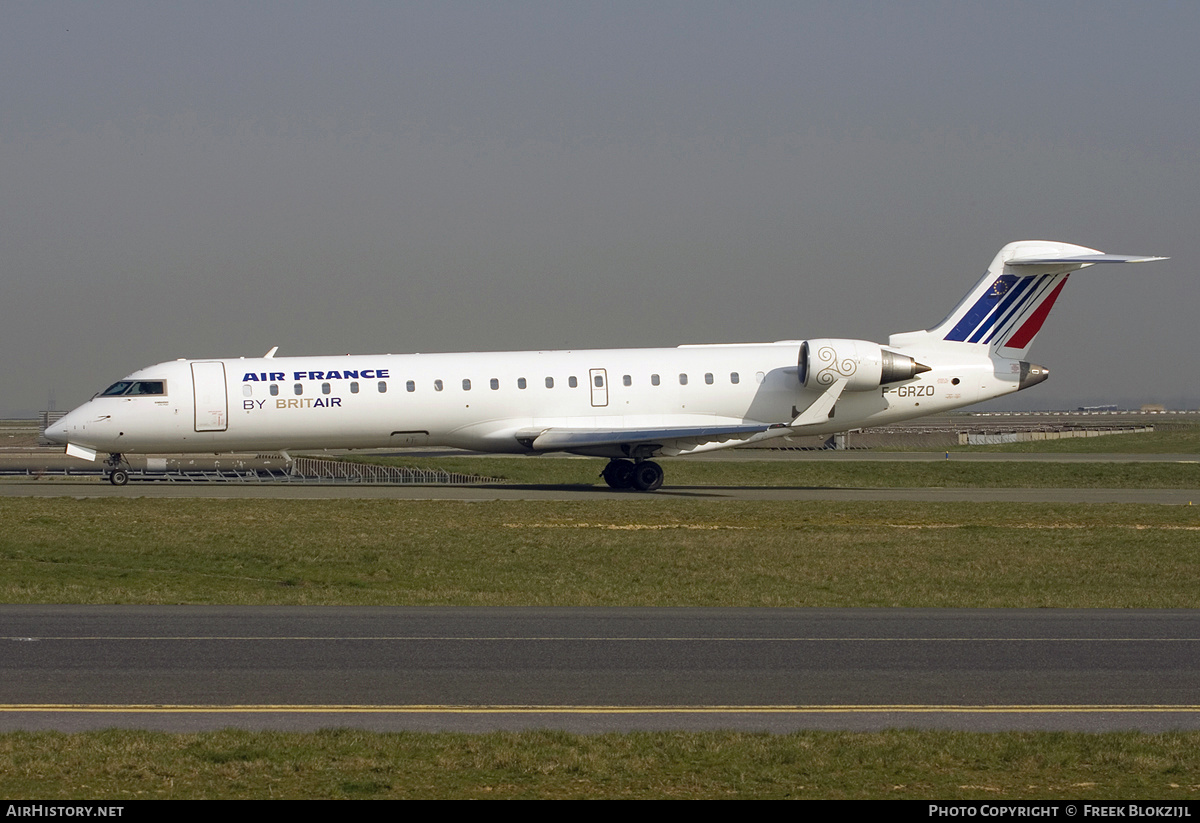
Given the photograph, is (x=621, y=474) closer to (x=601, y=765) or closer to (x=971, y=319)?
(x=971, y=319)

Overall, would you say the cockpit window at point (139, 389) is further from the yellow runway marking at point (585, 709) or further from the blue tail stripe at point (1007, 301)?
the yellow runway marking at point (585, 709)

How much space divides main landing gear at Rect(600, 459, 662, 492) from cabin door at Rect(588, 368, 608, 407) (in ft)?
5.94

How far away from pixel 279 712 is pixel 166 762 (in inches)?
59.5

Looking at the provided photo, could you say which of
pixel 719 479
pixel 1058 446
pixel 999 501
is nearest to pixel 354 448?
pixel 719 479

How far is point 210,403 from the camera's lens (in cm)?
3053

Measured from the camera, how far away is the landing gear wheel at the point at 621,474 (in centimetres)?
3272

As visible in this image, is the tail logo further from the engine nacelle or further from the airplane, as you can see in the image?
the engine nacelle

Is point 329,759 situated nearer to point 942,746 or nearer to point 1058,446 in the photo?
point 942,746

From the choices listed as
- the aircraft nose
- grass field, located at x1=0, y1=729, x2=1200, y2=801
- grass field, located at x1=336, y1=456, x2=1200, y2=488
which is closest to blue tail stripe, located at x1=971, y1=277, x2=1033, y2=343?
grass field, located at x1=336, y1=456, x2=1200, y2=488

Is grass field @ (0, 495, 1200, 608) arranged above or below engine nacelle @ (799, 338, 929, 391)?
below

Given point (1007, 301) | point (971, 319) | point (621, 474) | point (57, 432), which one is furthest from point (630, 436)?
point (57, 432)

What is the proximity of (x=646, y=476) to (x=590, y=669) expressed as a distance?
2182 centimetres

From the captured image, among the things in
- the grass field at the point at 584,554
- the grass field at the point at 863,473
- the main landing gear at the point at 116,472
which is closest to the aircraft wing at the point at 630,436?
the grass field at the point at 584,554

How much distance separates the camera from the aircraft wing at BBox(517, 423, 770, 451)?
30891mm
